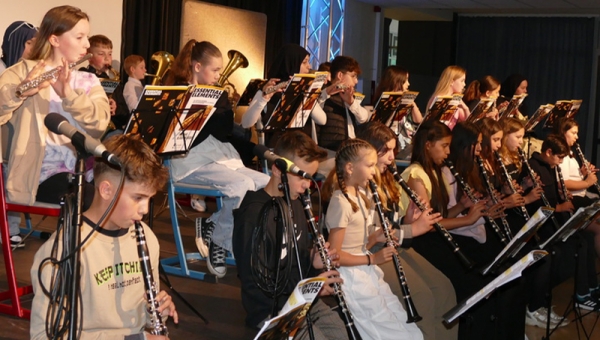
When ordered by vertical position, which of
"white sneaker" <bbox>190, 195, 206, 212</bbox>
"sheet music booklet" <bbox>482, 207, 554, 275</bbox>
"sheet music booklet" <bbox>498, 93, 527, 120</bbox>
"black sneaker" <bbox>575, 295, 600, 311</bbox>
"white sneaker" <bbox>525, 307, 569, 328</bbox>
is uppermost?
"sheet music booklet" <bbox>498, 93, 527, 120</bbox>

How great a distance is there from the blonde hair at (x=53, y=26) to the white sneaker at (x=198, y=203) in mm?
3792

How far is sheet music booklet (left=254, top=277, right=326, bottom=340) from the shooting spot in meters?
2.09

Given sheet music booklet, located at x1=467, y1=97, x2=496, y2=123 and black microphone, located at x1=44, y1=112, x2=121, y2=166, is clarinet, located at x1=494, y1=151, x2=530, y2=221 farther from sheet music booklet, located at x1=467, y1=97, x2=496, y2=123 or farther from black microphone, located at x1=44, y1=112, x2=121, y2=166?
black microphone, located at x1=44, y1=112, x2=121, y2=166

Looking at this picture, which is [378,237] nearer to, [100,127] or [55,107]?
[100,127]

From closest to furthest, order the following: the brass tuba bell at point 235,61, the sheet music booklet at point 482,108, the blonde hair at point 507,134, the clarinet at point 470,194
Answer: the clarinet at point 470,194
the blonde hair at point 507,134
the sheet music booklet at point 482,108
the brass tuba bell at point 235,61

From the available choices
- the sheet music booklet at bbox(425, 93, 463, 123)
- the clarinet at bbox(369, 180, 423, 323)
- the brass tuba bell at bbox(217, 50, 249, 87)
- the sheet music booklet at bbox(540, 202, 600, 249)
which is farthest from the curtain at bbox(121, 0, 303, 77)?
the sheet music booklet at bbox(540, 202, 600, 249)

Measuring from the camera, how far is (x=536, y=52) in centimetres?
1370

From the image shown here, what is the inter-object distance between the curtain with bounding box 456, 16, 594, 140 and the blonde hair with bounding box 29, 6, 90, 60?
11.4 m

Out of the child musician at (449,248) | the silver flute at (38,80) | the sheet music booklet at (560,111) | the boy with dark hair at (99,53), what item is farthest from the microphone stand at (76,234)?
the sheet music booklet at (560,111)

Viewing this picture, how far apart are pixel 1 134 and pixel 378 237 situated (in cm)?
181

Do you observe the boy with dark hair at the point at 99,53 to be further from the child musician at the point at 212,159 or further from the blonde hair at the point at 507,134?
the blonde hair at the point at 507,134

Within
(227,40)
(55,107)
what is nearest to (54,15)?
(55,107)

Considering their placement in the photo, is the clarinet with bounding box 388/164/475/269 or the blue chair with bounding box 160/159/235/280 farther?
the blue chair with bounding box 160/159/235/280

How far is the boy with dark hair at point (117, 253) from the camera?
2.37 metres
